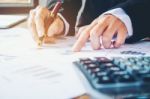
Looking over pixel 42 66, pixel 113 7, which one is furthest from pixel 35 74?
pixel 113 7

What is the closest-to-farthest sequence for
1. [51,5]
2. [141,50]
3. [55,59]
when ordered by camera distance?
[55,59] < [141,50] < [51,5]

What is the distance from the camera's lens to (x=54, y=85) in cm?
48

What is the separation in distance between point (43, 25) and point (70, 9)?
10.0 inches

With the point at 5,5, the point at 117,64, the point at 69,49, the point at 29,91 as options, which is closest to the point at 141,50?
the point at 69,49

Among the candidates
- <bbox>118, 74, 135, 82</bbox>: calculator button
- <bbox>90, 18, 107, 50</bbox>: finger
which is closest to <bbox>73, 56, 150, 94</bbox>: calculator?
<bbox>118, 74, 135, 82</bbox>: calculator button

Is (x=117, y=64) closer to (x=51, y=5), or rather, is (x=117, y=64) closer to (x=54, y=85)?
(x=54, y=85)

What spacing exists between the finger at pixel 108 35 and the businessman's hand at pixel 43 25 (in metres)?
0.20

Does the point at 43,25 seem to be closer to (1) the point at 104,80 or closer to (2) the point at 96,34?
(2) the point at 96,34

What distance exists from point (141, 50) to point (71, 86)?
1.21ft

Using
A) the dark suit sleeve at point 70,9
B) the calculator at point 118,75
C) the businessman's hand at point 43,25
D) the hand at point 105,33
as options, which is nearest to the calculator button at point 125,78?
the calculator at point 118,75

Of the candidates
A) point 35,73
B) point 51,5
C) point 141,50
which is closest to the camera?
point 35,73

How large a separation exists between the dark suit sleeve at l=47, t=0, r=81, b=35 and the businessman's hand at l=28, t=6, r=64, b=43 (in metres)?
0.09

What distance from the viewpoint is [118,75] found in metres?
0.46

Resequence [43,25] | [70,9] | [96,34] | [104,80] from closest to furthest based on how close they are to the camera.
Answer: [104,80] → [96,34] → [43,25] → [70,9]
